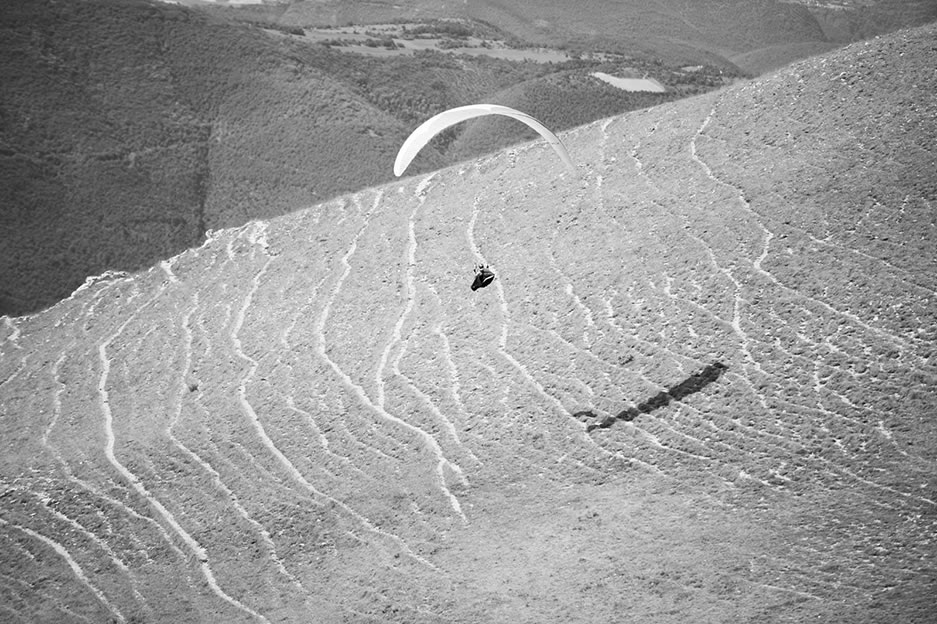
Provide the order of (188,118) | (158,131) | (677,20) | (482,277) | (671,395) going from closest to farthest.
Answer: (671,395)
(482,277)
(158,131)
(188,118)
(677,20)

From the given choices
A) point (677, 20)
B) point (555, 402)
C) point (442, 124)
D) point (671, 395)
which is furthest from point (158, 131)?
point (677, 20)

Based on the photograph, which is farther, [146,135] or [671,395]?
[146,135]

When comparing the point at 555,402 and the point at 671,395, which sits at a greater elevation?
the point at 555,402

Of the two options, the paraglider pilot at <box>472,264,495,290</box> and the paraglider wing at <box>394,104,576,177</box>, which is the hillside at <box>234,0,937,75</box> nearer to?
the paraglider pilot at <box>472,264,495,290</box>

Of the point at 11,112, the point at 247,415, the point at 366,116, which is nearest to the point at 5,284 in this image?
the point at 11,112

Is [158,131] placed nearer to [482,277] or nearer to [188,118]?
[188,118]

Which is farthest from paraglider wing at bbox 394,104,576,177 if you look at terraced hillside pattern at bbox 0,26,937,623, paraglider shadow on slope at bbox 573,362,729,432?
paraglider shadow on slope at bbox 573,362,729,432
